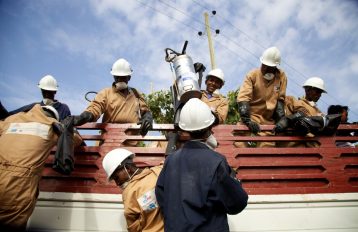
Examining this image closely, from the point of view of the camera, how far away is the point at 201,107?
7.84ft

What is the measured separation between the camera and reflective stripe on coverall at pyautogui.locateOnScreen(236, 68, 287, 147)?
169 inches

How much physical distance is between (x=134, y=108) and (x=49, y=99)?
4.81ft

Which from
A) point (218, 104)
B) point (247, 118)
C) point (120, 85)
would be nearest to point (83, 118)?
point (120, 85)

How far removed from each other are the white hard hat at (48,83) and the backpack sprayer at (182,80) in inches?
74.2

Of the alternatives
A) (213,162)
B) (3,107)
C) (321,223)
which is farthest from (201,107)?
(3,107)

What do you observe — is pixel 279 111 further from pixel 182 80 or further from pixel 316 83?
pixel 182 80

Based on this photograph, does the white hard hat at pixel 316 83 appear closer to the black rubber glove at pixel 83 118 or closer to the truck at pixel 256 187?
the truck at pixel 256 187

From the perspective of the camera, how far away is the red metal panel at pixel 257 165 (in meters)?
3.25

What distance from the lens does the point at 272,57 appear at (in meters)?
4.24

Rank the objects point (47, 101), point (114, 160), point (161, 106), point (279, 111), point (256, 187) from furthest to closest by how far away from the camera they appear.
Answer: point (161, 106), point (47, 101), point (279, 111), point (256, 187), point (114, 160)

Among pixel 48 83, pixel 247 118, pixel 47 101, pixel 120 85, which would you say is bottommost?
pixel 247 118

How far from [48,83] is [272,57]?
11.6 feet

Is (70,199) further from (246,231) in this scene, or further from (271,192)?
(271,192)

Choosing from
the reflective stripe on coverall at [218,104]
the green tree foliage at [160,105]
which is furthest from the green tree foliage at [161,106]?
the reflective stripe on coverall at [218,104]
